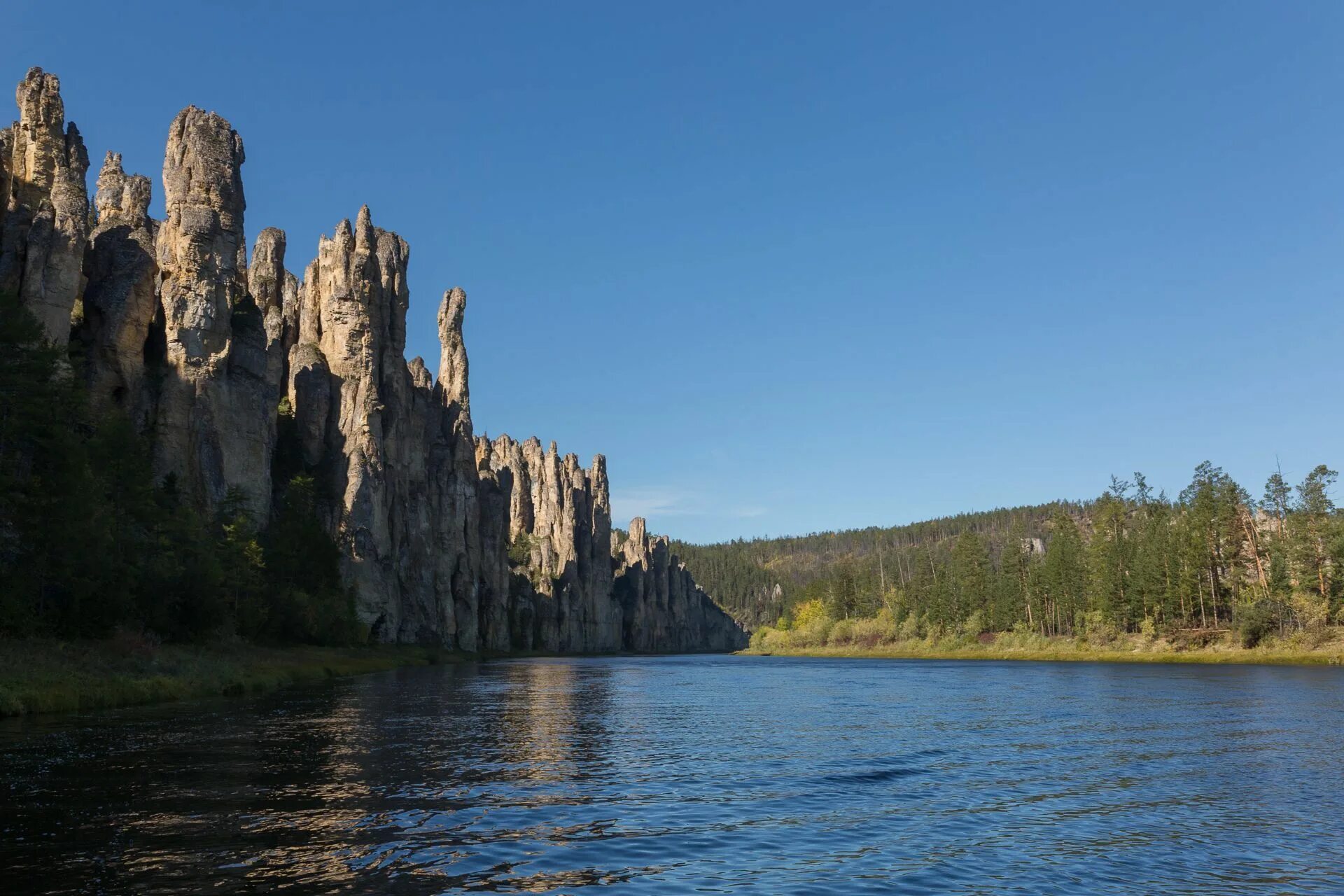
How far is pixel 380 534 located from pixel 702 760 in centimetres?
9123

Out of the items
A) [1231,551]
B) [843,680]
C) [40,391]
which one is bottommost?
[843,680]

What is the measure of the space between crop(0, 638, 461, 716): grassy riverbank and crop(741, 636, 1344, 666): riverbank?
3486 inches

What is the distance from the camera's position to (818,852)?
16844 mm

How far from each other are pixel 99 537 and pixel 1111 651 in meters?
109

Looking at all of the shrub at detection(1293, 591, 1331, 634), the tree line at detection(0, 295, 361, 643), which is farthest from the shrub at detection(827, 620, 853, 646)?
the tree line at detection(0, 295, 361, 643)

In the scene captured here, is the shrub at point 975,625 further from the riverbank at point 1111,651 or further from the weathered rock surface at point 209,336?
the weathered rock surface at point 209,336

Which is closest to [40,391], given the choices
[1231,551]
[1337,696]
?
[1337,696]

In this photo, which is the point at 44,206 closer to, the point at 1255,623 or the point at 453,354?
the point at 453,354

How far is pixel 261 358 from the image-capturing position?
8800cm

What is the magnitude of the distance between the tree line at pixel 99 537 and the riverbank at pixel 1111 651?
3513 inches

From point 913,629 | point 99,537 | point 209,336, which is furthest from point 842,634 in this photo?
point 99,537

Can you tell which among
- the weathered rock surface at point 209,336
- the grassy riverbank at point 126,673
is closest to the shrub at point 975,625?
the weathered rock surface at point 209,336

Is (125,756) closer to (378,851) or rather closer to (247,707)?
(378,851)

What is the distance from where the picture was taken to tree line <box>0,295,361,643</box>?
41188 mm
